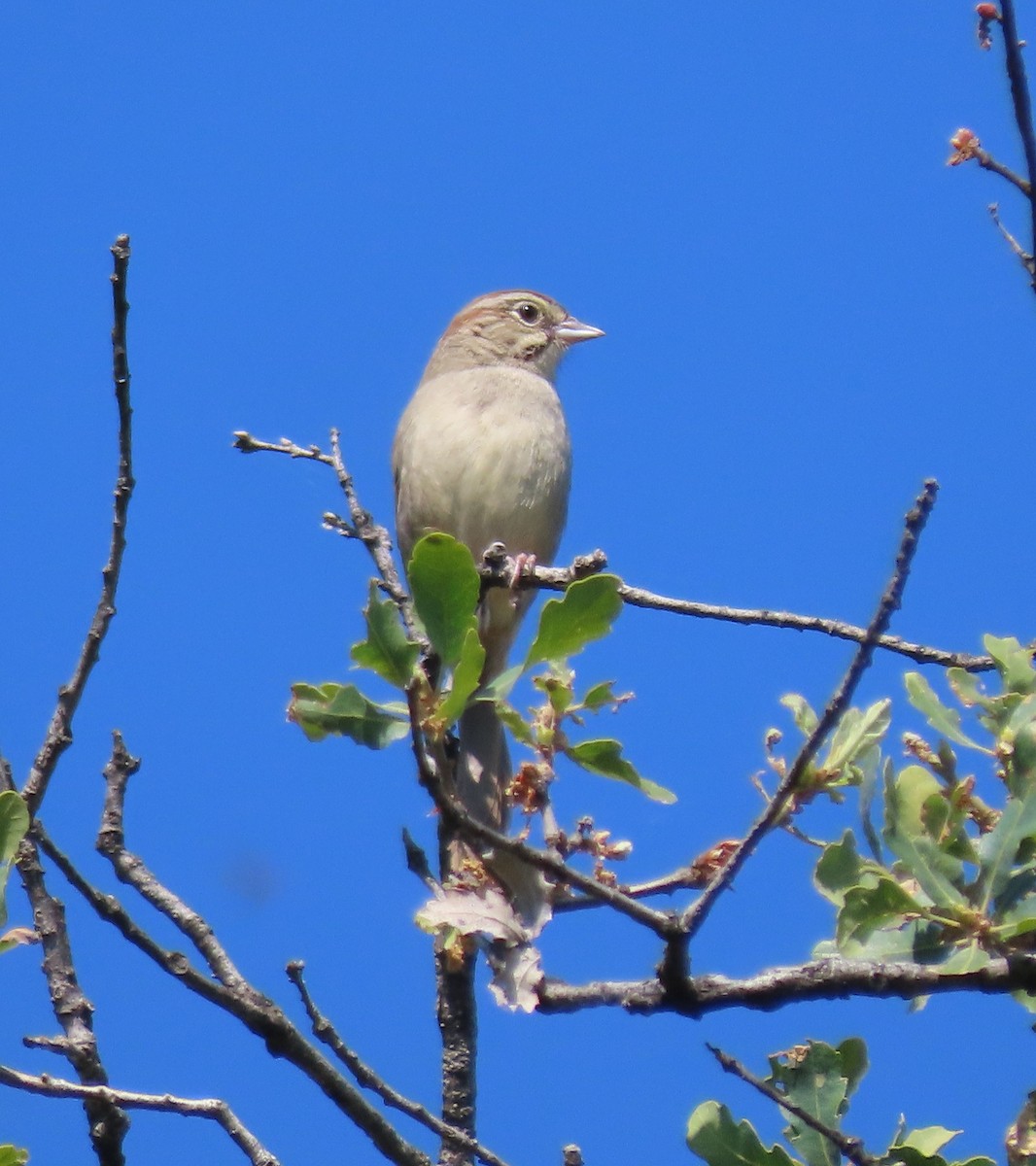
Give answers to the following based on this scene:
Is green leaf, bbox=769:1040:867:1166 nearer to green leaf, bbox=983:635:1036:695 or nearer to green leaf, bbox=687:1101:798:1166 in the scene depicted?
green leaf, bbox=687:1101:798:1166

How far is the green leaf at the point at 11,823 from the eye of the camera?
242 cm

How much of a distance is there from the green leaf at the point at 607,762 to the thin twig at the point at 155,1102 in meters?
0.84

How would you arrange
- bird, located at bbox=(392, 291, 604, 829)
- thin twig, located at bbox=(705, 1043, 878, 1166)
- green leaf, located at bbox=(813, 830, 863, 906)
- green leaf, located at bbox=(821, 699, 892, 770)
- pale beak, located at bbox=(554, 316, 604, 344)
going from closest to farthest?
thin twig, located at bbox=(705, 1043, 878, 1166)
green leaf, located at bbox=(813, 830, 863, 906)
green leaf, located at bbox=(821, 699, 892, 770)
bird, located at bbox=(392, 291, 604, 829)
pale beak, located at bbox=(554, 316, 604, 344)

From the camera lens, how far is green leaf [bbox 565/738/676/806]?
2.84m

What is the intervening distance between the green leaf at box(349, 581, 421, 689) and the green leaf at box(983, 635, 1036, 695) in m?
0.99

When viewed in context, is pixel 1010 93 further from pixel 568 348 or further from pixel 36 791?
pixel 568 348

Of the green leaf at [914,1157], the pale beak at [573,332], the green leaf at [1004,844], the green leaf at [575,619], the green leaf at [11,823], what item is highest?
the pale beak at [573,332]

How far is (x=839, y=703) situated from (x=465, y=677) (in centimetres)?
80

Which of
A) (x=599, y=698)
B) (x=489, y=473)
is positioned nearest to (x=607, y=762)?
(x=599, y=698)

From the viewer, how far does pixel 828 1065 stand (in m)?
2.58

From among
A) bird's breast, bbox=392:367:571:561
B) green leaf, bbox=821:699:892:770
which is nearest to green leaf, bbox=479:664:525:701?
green leaf, bbox=821:699:892:770

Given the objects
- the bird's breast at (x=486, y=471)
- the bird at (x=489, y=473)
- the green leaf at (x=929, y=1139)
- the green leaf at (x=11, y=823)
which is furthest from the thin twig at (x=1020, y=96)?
the bird's breast at (x=486, y=471)

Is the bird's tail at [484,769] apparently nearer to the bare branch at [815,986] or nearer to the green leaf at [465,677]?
the green leaf at [465,677]

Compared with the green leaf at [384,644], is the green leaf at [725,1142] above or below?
below
